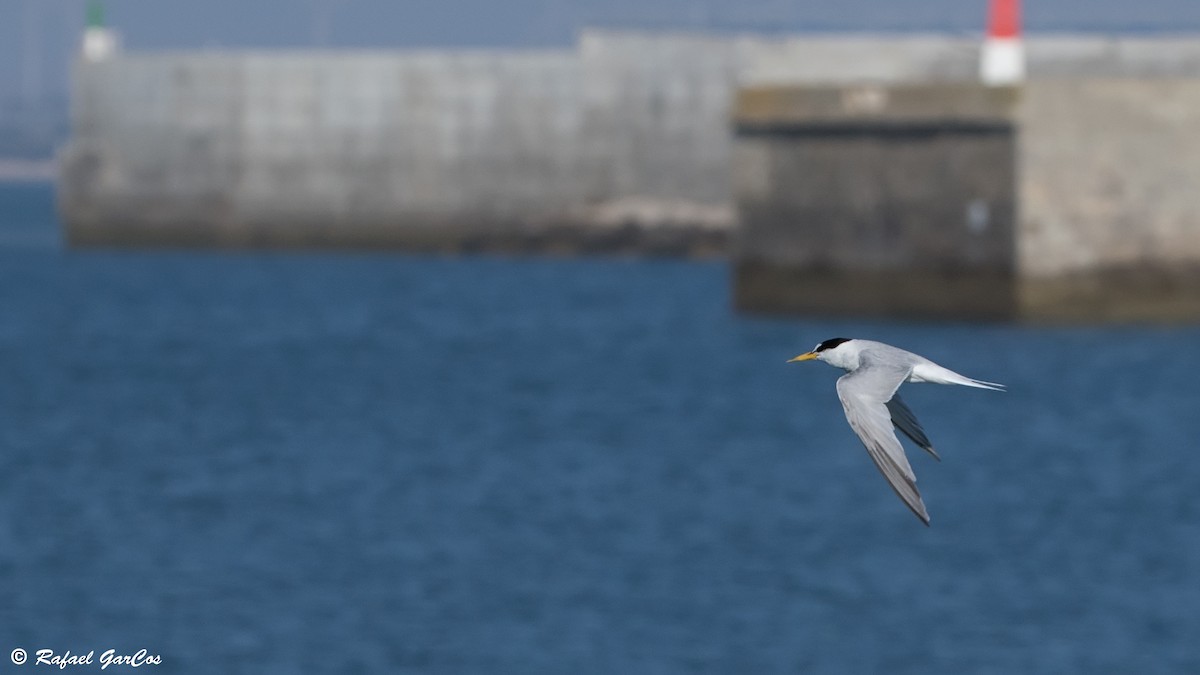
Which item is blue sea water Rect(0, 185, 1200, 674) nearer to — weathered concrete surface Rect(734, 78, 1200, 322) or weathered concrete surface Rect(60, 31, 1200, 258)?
weathered concrete surface Rect(734, 78, 1200, 322)

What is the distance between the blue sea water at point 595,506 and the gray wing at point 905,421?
34.8 feet

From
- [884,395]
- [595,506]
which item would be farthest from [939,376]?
[595,506]

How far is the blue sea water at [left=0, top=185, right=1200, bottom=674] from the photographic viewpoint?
22812mm

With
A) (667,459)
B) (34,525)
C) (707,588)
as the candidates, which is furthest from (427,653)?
(667,459)

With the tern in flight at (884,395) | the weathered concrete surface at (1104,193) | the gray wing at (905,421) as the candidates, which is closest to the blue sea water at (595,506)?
the weathered concrete surface at (1104,193)

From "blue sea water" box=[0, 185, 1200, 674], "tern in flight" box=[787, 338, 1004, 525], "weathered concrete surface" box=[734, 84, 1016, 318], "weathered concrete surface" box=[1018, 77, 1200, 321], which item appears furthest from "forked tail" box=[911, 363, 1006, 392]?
"weathered concrete surface" box=[734, 84, 1016, 318]

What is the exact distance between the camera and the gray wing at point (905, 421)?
10.4 m

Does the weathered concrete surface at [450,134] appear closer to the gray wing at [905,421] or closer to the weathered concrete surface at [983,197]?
the weathered concrete surface at [983,197]

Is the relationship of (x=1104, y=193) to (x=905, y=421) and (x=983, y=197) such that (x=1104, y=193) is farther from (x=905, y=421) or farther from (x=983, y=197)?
(x=905, y=421)

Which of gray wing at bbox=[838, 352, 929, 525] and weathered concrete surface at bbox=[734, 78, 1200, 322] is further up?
weathered concrete surface at bbox=[734, 78, 1200, 322]

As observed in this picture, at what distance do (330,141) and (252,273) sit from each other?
7234 millimetres

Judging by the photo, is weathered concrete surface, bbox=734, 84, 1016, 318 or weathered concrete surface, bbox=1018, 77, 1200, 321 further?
weathered concrete surface, bbox=734, 84, 1016, 318

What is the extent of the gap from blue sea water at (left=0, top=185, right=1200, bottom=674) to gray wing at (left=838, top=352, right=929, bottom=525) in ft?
35.0

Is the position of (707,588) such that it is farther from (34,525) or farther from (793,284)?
(793,284)
